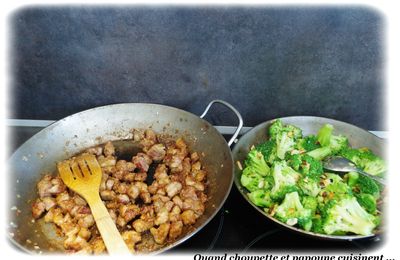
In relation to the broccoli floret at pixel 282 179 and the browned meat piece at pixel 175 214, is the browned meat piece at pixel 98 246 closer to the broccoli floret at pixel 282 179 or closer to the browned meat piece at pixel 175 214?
the browned meat piece at pixel 175 214

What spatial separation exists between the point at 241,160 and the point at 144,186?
1.47 feet

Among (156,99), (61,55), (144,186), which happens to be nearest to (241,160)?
(144,186)

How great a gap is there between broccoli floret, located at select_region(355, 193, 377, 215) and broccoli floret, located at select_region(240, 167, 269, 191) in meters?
0.37

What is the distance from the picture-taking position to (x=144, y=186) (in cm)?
150

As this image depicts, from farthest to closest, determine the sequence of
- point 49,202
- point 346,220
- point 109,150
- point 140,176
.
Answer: point 109,150, point 140,176, point 49,202, point 346,220

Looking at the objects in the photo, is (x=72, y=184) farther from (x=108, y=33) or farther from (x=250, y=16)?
(x=250, y=16)

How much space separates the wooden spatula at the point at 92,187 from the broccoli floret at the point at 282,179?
1.95 ft

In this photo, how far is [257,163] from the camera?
146 cm

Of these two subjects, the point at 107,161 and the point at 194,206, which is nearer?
the point at 194,206

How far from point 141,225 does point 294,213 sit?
0.59 metres

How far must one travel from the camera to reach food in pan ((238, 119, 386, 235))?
124cm

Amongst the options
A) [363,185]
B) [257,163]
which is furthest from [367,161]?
[257,163]

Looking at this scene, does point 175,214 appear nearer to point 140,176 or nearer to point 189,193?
point 189,193

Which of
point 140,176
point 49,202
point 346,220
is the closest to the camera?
point 346,220
